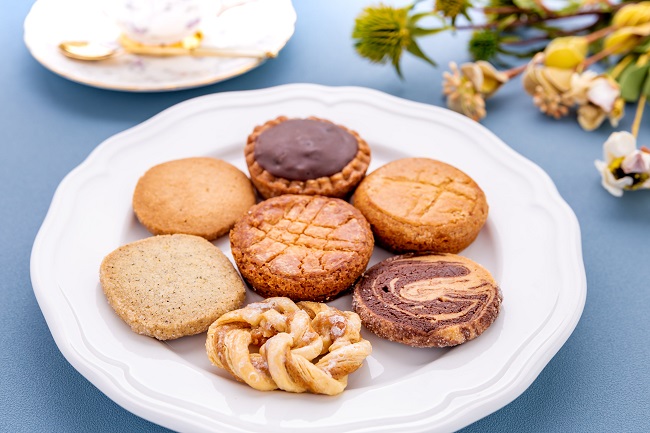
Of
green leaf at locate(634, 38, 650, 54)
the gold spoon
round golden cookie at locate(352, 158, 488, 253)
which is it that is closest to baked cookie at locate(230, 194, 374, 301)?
round golden cookie at locate(352, 158, 488, 253)

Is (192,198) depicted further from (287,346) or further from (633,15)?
(633,15)

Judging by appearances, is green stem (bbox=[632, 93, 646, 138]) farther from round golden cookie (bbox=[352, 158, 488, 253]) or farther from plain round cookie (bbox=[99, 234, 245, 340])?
plain round cookie (bbox=[99, 234, 245, 340])

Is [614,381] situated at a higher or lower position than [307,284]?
lower

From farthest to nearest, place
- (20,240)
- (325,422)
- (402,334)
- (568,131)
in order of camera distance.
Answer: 1. (568,131)
2. (20,240)
3. (402,334)
4. (325,422)

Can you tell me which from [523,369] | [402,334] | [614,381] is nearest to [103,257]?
[402,334]

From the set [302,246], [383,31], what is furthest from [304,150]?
[383,31]

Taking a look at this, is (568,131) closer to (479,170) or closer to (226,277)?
(479,170)
